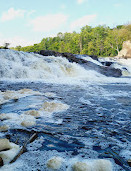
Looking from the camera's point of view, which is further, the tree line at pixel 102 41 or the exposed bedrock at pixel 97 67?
the tree line at pixel 102 41

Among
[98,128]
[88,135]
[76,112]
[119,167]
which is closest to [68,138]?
[88,135]

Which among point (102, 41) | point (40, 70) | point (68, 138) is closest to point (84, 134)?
point (68, 138)

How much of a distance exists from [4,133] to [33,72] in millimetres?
10788

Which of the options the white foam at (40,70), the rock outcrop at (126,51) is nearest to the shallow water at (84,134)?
the white foam at (40,70)

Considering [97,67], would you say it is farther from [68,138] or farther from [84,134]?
[68,138]

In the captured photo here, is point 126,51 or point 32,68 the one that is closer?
point 32,68

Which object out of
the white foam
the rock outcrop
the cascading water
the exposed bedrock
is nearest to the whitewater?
the white foam

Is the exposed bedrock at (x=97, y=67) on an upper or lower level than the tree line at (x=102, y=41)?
lower

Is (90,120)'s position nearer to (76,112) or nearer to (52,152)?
(76,112)

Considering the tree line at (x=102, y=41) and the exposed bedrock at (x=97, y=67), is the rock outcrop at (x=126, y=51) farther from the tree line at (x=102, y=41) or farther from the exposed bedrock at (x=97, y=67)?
the exposed bedrock at (x=97, y=67)

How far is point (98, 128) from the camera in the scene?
2.55 meters

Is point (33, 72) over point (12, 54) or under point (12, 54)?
under

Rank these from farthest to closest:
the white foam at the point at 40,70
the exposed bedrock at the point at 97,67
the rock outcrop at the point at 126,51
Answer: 1. the rock outcrop at the point at 126,51
2. the exposed bedrock at the point at 97,67
3. the white foam at the point at 40,70

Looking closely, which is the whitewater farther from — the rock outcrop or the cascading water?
the rock outcrop
